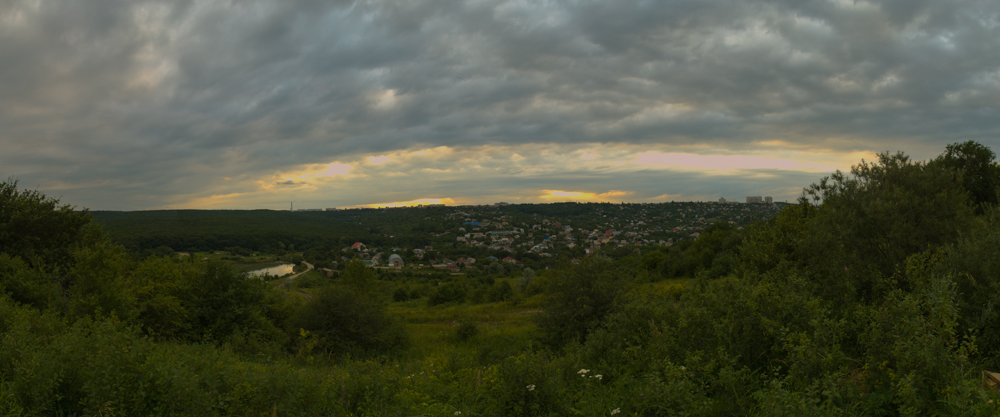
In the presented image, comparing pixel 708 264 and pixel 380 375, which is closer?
pixel 380 375

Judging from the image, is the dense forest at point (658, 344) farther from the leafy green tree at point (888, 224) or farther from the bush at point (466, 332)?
the bush at point (466, 332)

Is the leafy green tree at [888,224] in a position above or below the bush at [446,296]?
above

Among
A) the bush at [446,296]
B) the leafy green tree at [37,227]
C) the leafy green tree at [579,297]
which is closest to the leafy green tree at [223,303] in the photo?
the leafy green tree at [37,227]

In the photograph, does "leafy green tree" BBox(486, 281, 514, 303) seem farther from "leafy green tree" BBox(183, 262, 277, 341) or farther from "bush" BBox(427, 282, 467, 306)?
"leafy green tree" BBox(183, 262, 277, 341)

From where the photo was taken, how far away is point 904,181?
387 inches

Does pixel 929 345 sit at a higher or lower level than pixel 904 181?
lower

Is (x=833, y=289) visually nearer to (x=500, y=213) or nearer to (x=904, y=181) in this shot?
(x=904, y=181)

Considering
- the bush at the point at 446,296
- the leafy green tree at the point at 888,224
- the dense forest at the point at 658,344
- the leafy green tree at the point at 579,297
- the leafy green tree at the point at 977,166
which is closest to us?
the dense forest at the point at 658,344

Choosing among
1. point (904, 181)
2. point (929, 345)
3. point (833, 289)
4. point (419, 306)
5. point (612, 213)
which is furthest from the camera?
point (612, 213)

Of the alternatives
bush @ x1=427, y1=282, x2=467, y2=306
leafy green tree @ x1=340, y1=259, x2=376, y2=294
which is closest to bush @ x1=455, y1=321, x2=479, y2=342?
leafy green tree @ x1=340, y1=259, x2=376, y2=294

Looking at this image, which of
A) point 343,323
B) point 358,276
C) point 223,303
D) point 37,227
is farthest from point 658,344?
point 358,276

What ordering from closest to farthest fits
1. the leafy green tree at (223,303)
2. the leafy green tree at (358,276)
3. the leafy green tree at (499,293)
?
the leafy green tree at (223,303) < the leafy green tree at (358,276) < the leafy green tree at (499,293)

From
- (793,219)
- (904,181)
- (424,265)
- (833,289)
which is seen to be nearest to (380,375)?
(833,289)

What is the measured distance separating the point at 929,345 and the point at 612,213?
6091 inches
